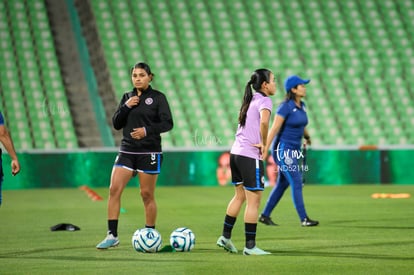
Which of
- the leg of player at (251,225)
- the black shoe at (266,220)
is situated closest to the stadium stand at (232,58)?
the black shoe at (266,220)

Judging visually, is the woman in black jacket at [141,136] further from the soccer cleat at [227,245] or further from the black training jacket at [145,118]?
the soccer cleat at [227,245]

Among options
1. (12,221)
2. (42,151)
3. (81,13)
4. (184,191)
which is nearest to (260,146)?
(12,221)

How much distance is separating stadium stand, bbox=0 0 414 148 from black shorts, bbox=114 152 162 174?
14707mm

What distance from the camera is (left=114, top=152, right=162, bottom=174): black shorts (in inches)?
377

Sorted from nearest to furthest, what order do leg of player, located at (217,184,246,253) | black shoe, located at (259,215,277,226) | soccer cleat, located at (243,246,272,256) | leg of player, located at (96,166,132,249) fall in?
soccer cleat, located at (243,246,272,256)
leg of player, located at (217,184,246,253)
leg of player, located at (96,166,132,249)
black shoe, located at (259,215,277,226)

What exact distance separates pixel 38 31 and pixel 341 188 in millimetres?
11539

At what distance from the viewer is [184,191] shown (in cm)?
2061

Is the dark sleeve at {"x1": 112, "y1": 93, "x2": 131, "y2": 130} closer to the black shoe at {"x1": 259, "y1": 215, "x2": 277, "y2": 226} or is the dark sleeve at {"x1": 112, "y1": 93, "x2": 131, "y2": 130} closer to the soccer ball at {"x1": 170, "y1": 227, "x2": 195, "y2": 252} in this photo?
the soccer ball at {"x1": 170, "y1": 227, "x2": 195, "y2": 252}

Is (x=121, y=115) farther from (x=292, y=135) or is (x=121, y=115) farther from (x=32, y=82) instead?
(x=32, y=82)

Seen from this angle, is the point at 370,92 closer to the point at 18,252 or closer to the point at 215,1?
the point at 215,1

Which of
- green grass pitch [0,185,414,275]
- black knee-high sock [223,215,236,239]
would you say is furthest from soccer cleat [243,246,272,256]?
black knee-high sock [223,215,236,239]

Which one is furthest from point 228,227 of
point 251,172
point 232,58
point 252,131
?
point 232,58

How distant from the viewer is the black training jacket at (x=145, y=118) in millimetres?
9508

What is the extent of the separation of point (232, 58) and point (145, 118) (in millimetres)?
18760
